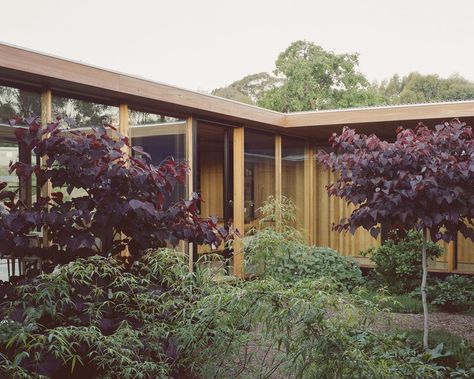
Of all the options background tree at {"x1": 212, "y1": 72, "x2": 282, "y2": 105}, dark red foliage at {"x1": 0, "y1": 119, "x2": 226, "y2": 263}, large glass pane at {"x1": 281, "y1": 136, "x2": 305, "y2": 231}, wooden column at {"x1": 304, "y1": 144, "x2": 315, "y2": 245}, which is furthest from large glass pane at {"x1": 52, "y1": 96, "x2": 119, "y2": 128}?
background tree at {"x1": 212, "y1": 72, "x2": 282, "y2": 105}

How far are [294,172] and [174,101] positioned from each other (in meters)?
3.76

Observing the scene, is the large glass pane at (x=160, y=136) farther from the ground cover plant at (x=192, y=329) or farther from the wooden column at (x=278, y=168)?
the wooden column at (x=278, y=168)


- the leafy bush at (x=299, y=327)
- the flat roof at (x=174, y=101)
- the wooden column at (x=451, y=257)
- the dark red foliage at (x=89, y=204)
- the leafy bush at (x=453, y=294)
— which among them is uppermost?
the flat roof at (x=174, y=101)

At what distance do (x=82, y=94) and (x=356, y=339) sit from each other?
3.40 metres

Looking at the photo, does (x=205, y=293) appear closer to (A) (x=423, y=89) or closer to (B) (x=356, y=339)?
(B) (x=356, y=339)

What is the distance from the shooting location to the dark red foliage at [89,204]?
3.72 meters

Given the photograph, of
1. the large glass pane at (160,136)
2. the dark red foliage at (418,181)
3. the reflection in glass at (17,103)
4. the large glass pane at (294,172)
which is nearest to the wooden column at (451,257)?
the large glass pane at (294,172)

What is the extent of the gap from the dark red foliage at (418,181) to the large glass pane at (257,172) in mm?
3118

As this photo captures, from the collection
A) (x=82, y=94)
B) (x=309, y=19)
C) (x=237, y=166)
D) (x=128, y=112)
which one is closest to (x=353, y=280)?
(x=237, y=166)

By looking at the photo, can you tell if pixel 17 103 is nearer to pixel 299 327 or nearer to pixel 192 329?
pixel 192 329

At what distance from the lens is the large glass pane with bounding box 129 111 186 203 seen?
567 centimetres

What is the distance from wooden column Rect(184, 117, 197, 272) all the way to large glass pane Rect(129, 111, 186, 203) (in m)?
0.06

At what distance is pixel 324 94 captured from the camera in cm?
2592

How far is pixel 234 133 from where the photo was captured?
7660 mm
